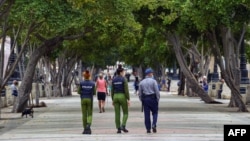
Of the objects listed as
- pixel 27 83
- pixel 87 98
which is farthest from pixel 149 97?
pixel 27 83

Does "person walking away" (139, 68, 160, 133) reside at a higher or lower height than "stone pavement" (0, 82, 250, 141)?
higher

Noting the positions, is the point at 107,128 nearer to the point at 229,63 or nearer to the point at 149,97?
the point at 149,97

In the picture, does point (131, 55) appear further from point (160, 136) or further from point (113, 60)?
point (160, 136)

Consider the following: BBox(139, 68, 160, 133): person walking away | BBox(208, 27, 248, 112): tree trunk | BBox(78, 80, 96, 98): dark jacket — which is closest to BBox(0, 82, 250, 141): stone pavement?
BBox(139, 68, 160, 133): person walking away

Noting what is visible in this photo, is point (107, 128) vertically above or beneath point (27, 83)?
beneath

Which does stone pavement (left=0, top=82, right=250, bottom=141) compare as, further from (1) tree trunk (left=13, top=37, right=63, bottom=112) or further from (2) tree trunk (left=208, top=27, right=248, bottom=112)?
(2) tree trunk (left=208, top=27, right=248, bottom=112)

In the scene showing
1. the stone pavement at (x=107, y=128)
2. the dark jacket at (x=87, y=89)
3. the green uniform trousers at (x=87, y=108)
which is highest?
the dark jacket at (x=87, y=89)

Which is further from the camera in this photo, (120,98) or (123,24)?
(123,24)

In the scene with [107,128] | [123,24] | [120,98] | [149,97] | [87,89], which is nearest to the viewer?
[149,97]

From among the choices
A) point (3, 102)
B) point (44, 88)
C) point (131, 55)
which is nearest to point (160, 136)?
point (3, 102)

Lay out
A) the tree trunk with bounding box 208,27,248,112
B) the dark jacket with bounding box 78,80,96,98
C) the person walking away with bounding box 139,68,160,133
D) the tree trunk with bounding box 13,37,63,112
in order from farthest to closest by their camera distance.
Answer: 1. the tree trunk with bounding box 13,37,63,112
2. the tree trunk with bounding box 208,27,248,112
3. the dark jacket with bounding box 78,80,96,98
4. the person walking away with bounding box 139,68,160,133

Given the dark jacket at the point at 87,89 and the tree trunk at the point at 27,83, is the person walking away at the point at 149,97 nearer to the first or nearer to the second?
the dark jacket at the point at 87,89

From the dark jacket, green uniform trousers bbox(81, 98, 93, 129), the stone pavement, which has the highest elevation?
the dark jacket

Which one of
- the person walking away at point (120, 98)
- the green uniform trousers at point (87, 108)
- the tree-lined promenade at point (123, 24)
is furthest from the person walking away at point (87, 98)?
the tree-lined promenade at point (123, 24)
